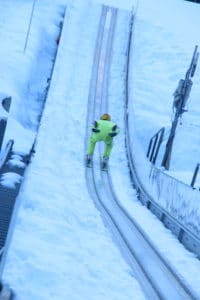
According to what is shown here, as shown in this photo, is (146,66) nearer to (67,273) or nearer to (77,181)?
(77,181)

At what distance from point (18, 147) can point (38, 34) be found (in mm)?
12452

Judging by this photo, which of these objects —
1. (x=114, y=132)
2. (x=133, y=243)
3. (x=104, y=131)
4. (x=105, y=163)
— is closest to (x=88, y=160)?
(x=105, y=163)

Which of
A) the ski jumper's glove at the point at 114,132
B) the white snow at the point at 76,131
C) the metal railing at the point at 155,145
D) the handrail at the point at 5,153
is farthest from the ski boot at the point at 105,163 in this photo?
the metal railing at the point at 155,145

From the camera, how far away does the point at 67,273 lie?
5.32 metres

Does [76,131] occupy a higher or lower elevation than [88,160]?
higher

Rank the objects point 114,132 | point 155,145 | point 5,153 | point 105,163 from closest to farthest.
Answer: point 5,153 → point 114,132 → point 105,163 → point 155,145

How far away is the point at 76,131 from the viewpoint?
14984 mm

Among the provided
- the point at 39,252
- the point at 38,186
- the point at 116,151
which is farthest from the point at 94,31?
the point at 39,252

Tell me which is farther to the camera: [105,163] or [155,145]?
[155,145]

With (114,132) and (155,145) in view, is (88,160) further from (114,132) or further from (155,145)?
(155,145)

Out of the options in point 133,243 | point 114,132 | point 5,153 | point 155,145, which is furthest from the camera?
point 155,145

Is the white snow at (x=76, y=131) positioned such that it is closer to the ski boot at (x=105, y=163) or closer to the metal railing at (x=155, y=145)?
the ski boot at (x=105, y=163)

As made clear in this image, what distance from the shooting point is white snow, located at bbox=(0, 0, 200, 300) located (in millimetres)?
5484

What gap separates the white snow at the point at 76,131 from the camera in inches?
216
